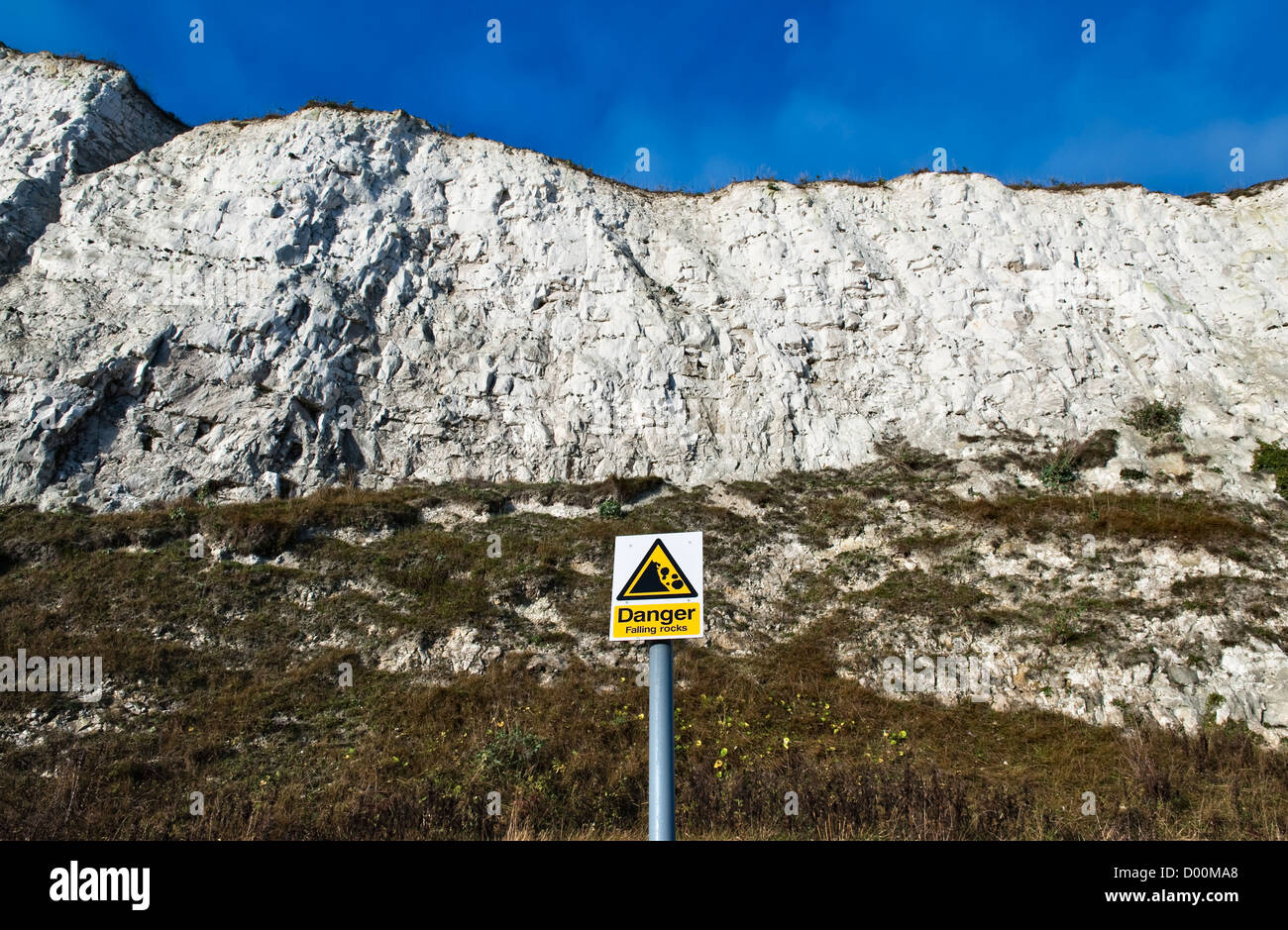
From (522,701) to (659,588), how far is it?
954 cm

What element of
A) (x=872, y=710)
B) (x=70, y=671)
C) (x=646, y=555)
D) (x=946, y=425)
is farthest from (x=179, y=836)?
(x=946, y=425)

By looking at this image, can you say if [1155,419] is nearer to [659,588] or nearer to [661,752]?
[659,588]

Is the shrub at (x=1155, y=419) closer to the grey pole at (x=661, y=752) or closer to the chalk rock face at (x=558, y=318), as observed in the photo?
the chalk rock face at (x=558, y=318)

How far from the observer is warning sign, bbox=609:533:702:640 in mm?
4508

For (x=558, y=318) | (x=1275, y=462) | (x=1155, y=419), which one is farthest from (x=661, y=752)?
(x=1155, y=419)

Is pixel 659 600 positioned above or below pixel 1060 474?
below

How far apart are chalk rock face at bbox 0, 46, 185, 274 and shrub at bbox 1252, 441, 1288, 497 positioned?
38.1m

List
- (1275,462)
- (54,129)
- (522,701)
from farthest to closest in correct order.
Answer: (54,129) < (1275,462) < (522,701)

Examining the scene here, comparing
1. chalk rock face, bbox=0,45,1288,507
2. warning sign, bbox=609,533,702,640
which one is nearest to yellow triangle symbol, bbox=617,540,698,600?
warning sign, bbox=609,533,702,640

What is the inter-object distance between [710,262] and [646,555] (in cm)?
2438

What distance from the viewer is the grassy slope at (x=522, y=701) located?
8.90 m

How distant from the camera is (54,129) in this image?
25641 mm

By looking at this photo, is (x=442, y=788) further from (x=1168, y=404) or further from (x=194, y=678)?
(x=1168, y=404)

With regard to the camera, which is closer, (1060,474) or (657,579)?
(657,579)
